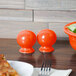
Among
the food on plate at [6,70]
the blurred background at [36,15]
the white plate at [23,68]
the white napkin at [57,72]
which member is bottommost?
the white napkin at [57,72]

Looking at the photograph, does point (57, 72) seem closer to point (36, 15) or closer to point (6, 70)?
point (6, 70)

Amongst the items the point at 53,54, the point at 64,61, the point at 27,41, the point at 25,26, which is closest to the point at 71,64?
the point at 64,61

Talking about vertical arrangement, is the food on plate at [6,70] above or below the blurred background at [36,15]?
below

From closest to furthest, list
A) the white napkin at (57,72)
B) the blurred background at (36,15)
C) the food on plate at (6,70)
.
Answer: the food on plate at (6,70), the white napkin at (57,72), the blurred background at (36,15)

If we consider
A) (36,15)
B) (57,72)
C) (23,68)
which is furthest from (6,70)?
(36,15)

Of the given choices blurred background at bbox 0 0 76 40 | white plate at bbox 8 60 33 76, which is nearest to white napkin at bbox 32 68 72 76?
white plate at bbox 8 60 33 76

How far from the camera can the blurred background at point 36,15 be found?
1.49 m

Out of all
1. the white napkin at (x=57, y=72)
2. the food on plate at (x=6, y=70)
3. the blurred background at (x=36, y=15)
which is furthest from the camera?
the blurred background at (x=36, y=15)

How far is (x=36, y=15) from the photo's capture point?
151cm

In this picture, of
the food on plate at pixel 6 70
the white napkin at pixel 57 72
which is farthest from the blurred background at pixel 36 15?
the food on plate at pixel 6 70

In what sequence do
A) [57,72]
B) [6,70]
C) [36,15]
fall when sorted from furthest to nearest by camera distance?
[36,15] → [57,72] → [6,70]

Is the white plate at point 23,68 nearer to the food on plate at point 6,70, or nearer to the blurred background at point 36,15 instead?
the food on plate at point 6,70

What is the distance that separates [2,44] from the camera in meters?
1.40

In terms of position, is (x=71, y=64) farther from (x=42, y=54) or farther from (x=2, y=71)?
(x=2, y=71)
